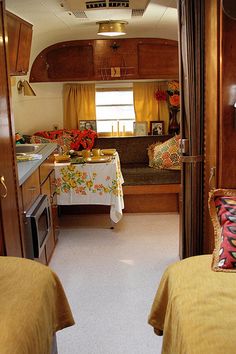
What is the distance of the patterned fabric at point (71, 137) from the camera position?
5082 mm

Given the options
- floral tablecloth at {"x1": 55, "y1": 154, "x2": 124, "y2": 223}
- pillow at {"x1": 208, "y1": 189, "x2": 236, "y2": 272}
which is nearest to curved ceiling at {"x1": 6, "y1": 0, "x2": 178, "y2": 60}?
floral tablecloth at {"x1": 55, "y1": 154, "x2": 124, "y2": 223}

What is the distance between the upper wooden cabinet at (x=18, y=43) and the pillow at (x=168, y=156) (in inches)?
76.9

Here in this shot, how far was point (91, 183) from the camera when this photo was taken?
3906mm

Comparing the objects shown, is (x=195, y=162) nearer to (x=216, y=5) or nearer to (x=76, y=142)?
(x=216, y=5)

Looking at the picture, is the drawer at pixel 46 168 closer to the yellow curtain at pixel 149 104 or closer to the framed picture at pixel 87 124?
the framed picture at pixel 87 124

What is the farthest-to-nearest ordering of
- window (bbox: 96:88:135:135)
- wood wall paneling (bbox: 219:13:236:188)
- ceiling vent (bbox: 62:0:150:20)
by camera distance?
window (bbox: 96:88:135:135) < ceiling vent (bbox: 62:0:150:20) < wood wall paneling (bbox: 219:13:236:188)

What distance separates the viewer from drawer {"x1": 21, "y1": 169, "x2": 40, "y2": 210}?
264 cm

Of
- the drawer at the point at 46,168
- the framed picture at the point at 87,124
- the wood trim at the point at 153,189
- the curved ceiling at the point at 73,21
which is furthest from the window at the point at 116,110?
the drawer at the point at 46,168

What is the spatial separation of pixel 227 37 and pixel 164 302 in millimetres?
1397

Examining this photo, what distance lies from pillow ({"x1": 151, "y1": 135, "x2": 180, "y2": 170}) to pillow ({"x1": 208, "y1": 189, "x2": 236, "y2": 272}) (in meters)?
2.69

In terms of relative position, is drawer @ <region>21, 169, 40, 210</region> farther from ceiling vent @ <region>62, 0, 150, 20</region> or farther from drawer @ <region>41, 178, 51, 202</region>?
ceiling vent @ <region>62, 0, 150, 20</region>

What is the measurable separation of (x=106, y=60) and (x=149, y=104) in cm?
88

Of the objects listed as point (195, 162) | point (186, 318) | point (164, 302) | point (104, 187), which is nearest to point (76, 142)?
point (104, 187)

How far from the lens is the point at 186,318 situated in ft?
4.46
